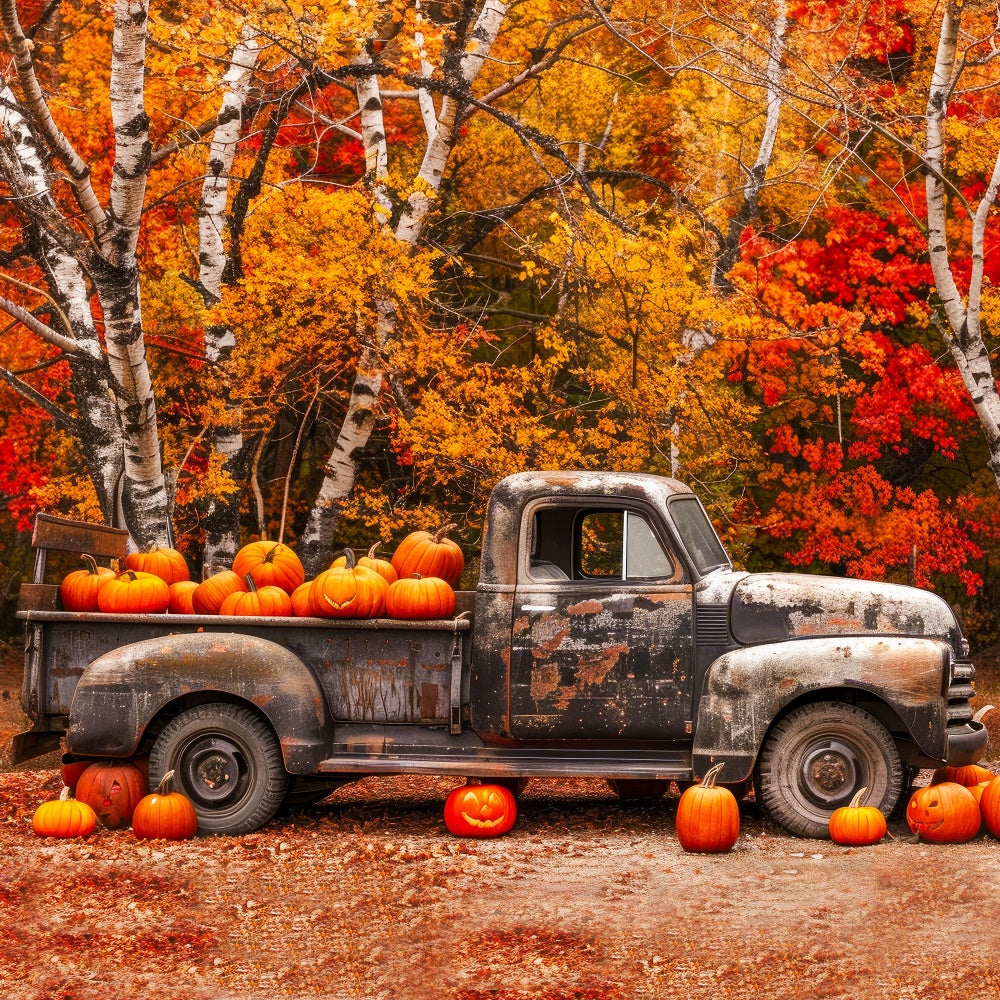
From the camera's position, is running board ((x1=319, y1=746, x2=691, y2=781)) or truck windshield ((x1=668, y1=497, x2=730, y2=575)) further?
truck windshield ((x1=668, y1=497, x2=730, y2=575))

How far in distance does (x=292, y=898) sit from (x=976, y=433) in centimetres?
1874

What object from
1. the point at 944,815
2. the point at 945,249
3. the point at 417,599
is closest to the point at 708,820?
the point at 944,815

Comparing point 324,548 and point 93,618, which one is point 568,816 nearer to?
point 93,618

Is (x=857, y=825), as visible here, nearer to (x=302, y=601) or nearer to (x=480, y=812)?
(x=480, y=812)

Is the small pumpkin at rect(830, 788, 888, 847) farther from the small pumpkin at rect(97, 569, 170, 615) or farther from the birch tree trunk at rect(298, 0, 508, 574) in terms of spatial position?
the birch tree trunk at rect(298, 0, 508, 574)

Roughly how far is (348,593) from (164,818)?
1691 mm

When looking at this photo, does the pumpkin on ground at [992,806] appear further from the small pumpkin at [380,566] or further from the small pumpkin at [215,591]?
the small pumpkin at [215,591]

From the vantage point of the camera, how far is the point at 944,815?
26.3 feet

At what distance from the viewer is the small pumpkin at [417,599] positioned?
8.52m

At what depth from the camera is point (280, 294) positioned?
15.4 meters

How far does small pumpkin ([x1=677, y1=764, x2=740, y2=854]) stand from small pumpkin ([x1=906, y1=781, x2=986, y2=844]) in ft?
3.54

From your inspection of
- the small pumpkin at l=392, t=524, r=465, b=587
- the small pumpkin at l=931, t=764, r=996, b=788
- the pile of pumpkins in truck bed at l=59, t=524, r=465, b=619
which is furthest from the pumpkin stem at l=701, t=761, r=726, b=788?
the small pumpkin at l=392, t=524, r=465, b=587

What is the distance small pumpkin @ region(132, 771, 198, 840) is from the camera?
827 cm

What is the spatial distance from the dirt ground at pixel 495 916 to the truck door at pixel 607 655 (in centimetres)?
70
